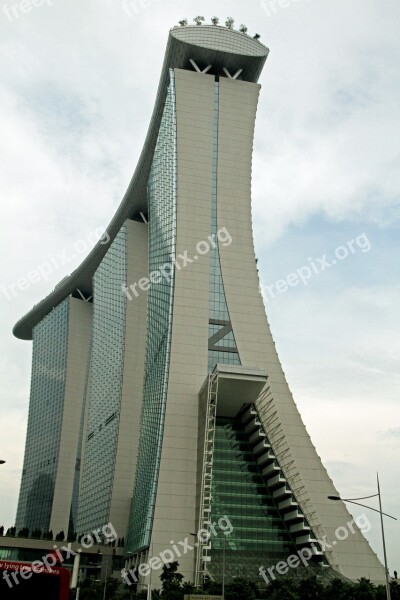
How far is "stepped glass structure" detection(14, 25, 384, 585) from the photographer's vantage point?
6319 cm

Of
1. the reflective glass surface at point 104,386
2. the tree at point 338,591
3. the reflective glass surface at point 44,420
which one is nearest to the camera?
the tree at point 338,591

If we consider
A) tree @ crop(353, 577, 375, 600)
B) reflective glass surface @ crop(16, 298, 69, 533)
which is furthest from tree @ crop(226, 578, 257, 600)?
reflective glass surface @ crop(16, 298, 69, 533)

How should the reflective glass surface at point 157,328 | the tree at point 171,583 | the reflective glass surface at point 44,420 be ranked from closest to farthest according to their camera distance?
the tree at point 171,583 → the reflective glass surface at point 157,328 → the reflective glass surface at point 44,420

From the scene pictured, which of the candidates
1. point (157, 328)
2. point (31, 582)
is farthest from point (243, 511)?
point (31, 582)

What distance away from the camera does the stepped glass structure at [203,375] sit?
207ft

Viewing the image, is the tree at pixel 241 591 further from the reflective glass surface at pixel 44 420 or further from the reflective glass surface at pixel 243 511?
the reflective glass surface at pixel 44 420

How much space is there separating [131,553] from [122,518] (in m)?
25.4

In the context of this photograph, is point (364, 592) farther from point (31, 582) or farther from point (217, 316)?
point (31, 582)

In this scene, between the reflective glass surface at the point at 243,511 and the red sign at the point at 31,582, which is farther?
the reflective glass surface at the point at 243,511

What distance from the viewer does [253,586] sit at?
50750 millimetres

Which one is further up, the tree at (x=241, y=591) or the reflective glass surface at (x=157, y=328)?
the reflective glass surface at (x=157, y=328)

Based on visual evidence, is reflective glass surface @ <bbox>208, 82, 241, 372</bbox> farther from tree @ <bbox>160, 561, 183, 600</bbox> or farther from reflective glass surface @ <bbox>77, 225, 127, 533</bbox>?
reflective glass surface @ <bbox>77, 225, 127, 533</bbox>

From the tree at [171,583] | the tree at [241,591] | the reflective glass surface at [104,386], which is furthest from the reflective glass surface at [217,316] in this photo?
the reflective glass surface at [104,386]

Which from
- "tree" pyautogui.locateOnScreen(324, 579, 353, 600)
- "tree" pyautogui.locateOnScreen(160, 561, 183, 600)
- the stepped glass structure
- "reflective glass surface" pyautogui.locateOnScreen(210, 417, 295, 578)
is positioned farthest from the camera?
the stepped glass structure
